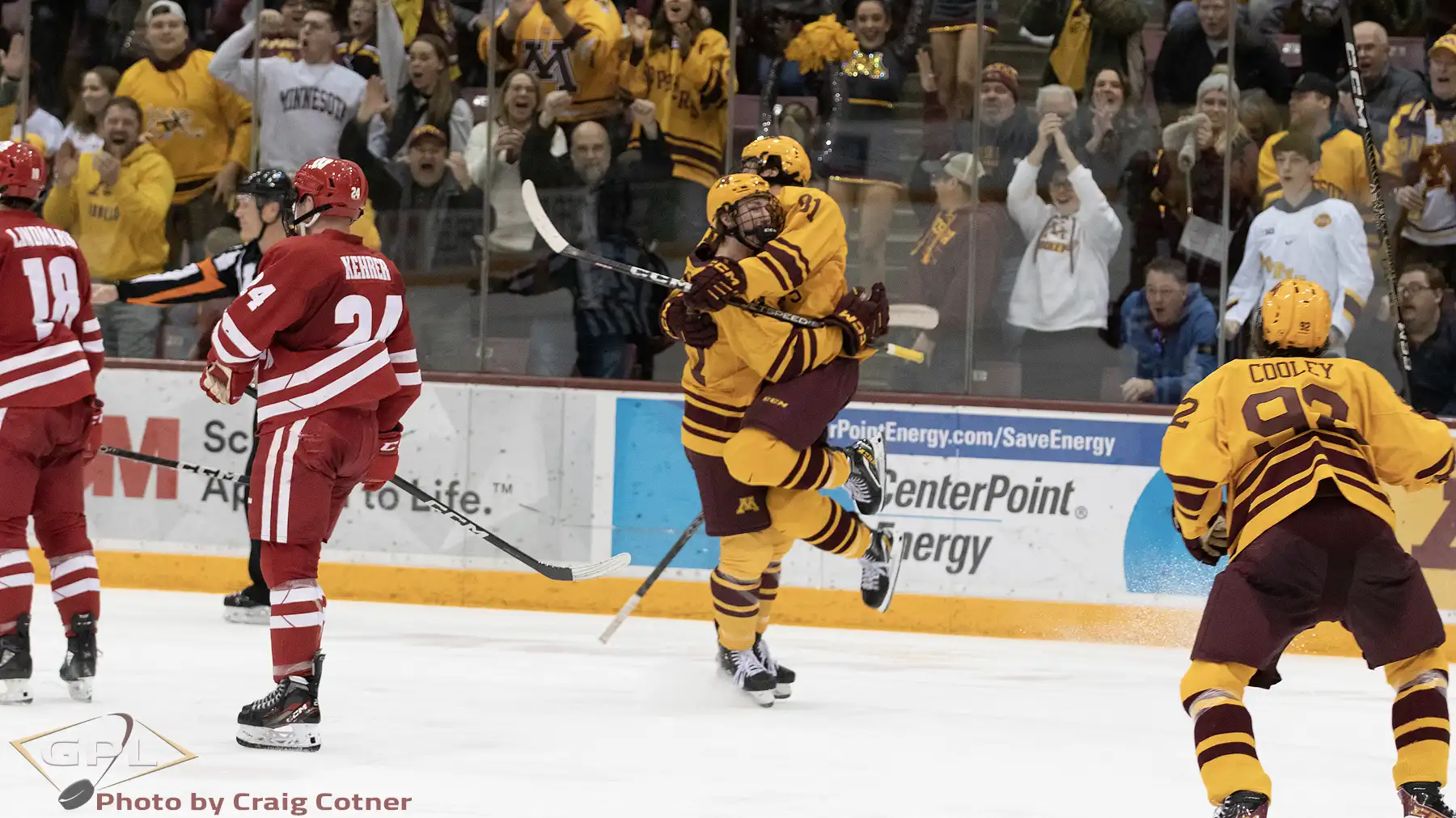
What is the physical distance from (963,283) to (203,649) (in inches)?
118

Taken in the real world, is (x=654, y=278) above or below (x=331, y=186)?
below

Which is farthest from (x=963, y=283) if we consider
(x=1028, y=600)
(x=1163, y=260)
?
(x=1028, y=600)

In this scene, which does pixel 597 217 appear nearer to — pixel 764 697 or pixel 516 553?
pixel 516 553

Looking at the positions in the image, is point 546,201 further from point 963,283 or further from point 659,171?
point 963,283

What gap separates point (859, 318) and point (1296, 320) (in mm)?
1711

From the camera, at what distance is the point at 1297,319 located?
3.29m

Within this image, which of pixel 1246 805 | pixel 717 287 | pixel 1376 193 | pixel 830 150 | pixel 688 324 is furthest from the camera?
pixel 830 150

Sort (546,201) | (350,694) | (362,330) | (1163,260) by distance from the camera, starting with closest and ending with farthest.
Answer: (362,330)
(350,694)
(1163,260)
(546,201)

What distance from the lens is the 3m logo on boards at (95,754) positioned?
349cm

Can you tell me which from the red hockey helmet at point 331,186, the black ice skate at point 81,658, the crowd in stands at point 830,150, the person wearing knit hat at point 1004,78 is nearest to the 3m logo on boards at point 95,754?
the black ice skate at point 81,658

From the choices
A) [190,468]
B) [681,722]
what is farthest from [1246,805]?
[190,468]

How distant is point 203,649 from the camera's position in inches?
208

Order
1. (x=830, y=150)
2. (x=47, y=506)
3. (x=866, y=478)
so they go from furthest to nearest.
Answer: (x=830, y=150)
(x=866, y=478)
(x=47, y=506)

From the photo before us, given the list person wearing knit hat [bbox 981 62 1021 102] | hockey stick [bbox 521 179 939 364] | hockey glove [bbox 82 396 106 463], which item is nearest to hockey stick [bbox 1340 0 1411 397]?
person wearing knit hat [bbox 981 62 1021 102]
